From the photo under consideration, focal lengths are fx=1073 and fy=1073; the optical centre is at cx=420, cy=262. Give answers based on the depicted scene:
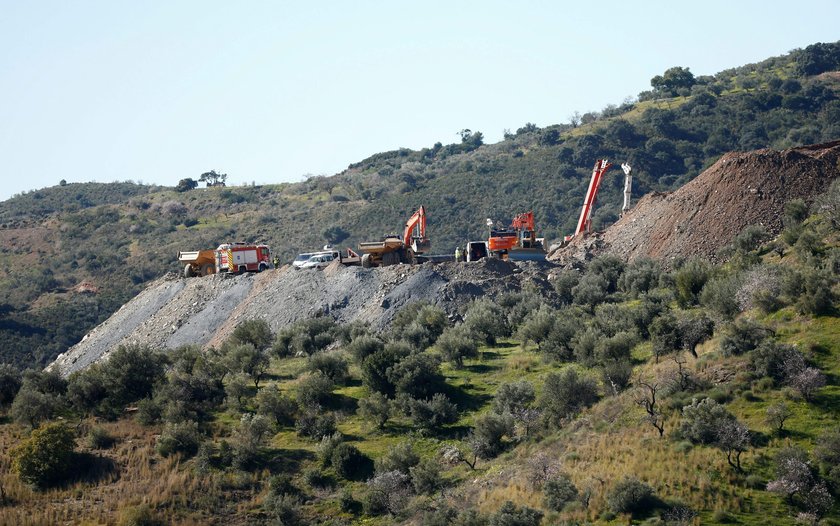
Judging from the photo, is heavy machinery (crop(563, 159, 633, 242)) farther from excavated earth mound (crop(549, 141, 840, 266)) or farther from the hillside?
the hillside

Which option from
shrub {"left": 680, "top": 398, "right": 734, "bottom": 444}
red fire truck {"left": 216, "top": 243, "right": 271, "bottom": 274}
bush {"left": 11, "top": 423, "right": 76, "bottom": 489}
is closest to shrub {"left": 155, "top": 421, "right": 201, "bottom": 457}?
bush {"left": 11, "top": 423, "right": 76, "bottom": 489}

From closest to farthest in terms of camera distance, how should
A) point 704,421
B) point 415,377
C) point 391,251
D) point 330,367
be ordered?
point 704,421 < point 415,377 < point 330,367 < point 391,251

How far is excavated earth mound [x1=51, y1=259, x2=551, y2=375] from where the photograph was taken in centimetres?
5644

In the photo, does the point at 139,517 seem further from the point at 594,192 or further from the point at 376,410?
the point at 594,192

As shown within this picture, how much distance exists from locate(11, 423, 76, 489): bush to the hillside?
6118 cm

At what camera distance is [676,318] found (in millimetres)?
39812

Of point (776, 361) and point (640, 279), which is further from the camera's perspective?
point (640, 279)

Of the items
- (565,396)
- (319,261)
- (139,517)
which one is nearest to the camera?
(139,517)

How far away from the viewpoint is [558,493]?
29.4 metres

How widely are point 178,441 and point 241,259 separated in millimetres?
34229

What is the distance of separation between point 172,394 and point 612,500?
783 inches

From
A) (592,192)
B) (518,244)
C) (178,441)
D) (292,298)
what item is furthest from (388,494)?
(592,192)

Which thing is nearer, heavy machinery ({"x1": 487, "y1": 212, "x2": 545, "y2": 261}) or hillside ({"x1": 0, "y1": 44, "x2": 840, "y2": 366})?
heavy machinery ({"x1": 487, "y1": 212, "x2": 545, "y2": 261})

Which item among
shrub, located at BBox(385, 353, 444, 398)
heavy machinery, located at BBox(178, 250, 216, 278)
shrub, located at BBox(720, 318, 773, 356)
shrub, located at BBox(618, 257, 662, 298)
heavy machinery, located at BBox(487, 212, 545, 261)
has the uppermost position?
heavy machinery, located at BBox(178, 250, 216, 278)
